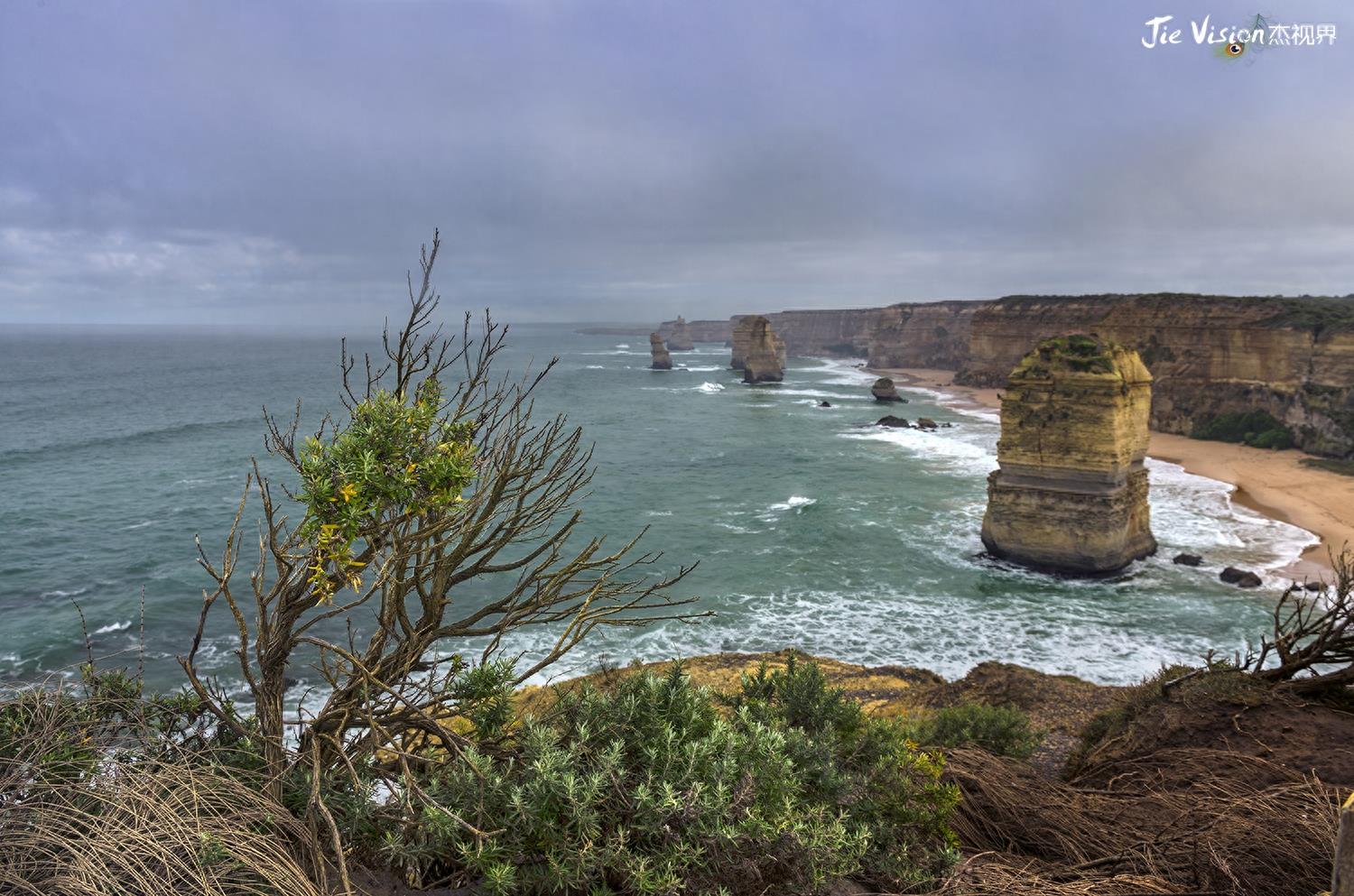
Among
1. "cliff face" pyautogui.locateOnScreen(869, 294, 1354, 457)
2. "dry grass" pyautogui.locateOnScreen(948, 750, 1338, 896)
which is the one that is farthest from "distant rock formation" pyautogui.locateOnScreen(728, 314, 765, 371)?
"dry grass" pyautogui.locateOnScreen(948, 750, 1338, 896)

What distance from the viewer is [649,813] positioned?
421 cm

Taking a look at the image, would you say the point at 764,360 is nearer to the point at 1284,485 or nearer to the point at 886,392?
the point at 886,392

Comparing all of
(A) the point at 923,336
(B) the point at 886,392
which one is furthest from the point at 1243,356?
(A) the point at 923,336

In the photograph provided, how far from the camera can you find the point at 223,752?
215 inches

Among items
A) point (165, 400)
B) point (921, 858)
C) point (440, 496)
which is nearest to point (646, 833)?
point (921, 858)

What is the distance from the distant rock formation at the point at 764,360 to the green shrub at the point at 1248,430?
2342 inches

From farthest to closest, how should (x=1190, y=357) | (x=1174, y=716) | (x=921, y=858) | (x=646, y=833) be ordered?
1. (x=1190, y=357)
2. (x=1174, y=716)
3. (x=921, y=858)
4. (x=646, y=833)

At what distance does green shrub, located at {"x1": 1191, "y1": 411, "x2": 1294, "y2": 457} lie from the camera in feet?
157

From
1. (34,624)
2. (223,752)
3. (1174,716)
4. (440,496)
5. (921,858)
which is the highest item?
(440,496)

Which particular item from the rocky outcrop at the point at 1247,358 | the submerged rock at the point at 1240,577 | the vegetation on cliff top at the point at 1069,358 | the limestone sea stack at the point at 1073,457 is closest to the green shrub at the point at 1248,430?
the rocky outcrop at the point at 1247,358

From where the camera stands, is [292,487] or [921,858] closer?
[921,858]

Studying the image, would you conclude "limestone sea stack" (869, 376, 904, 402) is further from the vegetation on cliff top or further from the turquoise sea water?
the vegetation on cliff top

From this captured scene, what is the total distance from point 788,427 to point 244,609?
47.1 m

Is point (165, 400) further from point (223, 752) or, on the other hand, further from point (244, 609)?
point (223, 752)
